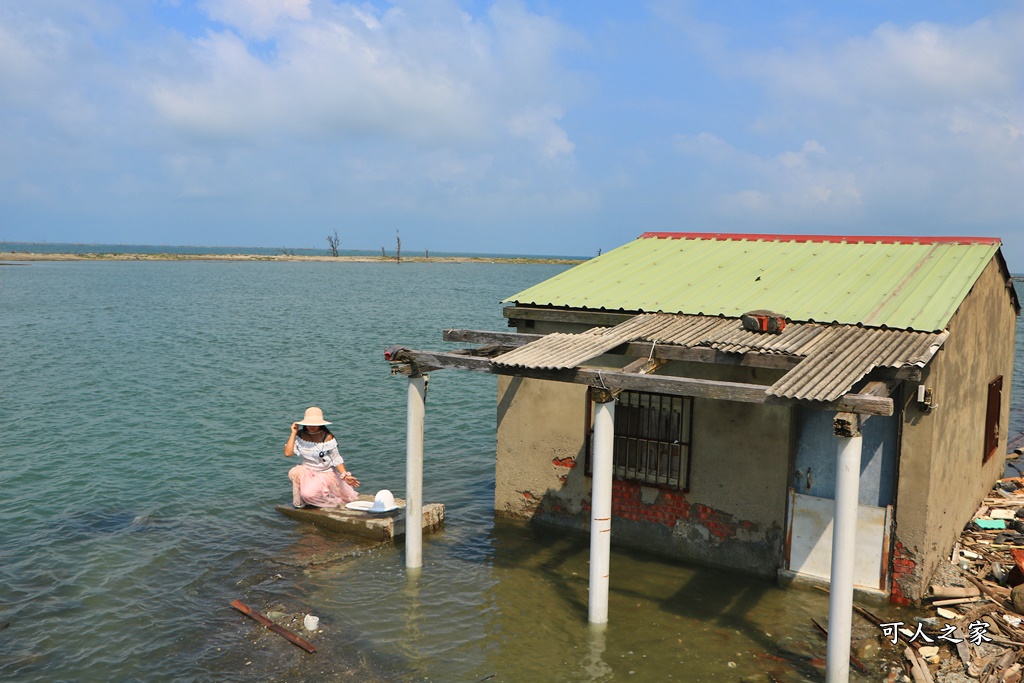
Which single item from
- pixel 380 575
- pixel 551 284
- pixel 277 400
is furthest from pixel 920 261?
pixel 277 400

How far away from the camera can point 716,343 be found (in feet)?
31.4

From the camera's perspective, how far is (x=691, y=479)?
35.9 feet

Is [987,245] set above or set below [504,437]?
above

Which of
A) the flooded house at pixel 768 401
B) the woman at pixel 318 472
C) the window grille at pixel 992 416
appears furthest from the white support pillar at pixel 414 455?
the window grille at pixel 992 416

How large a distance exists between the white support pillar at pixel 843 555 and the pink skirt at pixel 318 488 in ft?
26.3

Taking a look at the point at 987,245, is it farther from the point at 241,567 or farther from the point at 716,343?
the point at 241,567

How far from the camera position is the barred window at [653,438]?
432 inches

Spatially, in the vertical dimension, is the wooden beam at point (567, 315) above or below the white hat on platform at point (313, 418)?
above

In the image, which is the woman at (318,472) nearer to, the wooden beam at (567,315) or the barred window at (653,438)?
the wooden beam at (567,315)

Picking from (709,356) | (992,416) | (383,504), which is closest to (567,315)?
(709,356)

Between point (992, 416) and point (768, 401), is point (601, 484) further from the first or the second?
point (992, 416)

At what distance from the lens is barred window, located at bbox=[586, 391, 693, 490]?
1097cm

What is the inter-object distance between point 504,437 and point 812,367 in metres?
5.38

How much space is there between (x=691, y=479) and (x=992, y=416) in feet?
19.3
